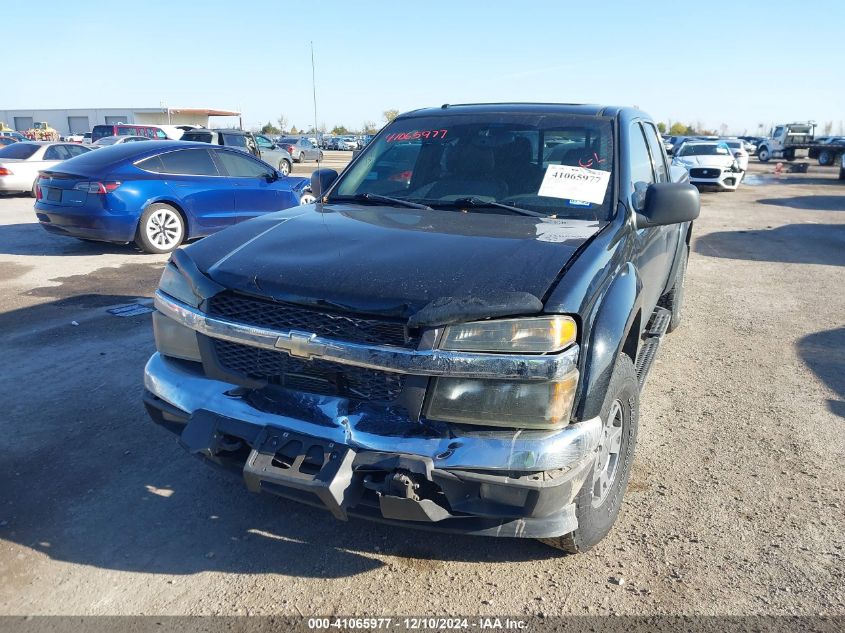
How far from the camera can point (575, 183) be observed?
11.2 feet

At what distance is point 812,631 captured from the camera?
2.41 m

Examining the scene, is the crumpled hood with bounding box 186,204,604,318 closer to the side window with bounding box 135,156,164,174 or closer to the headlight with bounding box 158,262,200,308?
the headlight with bounding box 158,262,200,308

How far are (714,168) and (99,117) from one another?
6728cm

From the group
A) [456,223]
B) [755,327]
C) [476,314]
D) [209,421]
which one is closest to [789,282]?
[755,327]

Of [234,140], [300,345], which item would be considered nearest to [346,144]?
[234,140]

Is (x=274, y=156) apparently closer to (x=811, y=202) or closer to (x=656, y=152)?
(x=811, y=202)

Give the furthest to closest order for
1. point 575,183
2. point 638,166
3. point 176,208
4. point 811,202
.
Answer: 1. point 811,202
2. point 176,208
3. point 638,166
4. point 575,183

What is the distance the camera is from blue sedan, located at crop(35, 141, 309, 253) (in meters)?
8.57

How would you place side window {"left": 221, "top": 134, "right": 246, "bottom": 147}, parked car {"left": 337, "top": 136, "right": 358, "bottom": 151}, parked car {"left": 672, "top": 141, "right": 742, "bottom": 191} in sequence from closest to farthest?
parked car {"left": 672, "top": 141, "right": 742, "bottom": 191}
side window {"left": 221, "top": 134, "right": 246, "bottom": 147}
parked car {"left": 337, "top": 136, "right": 358, "bottom": 151}

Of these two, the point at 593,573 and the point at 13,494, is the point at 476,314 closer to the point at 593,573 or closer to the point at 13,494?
the point at 593,573

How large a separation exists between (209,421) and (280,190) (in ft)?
25.5

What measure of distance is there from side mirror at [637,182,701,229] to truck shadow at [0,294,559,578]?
1.69 meters

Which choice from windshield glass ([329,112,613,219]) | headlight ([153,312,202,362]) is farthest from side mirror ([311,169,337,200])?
headlight ([153,312,202,362])

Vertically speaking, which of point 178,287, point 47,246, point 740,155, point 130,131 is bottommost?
point 47,246
